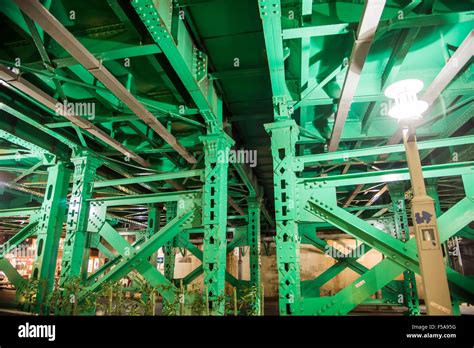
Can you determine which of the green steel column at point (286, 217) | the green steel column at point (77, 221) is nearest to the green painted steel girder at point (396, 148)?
the green steel column at point (286, 217)

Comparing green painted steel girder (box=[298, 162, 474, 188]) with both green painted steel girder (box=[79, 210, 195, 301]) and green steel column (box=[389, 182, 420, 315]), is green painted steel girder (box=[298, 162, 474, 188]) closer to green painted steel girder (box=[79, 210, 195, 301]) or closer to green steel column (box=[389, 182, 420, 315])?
green painted steel girder (box=[79, 210, 195, 301])

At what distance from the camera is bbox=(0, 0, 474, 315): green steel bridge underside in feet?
14.9

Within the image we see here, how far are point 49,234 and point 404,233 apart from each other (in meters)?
11.8

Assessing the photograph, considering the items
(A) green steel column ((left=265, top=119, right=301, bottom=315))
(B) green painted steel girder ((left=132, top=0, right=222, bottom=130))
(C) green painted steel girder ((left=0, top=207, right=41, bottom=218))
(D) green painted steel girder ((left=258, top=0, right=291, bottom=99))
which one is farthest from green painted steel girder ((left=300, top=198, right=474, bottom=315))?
(C) green painted steel girder ((left=0, top=207, right=41, bottom=218))

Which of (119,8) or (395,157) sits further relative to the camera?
(395,157)

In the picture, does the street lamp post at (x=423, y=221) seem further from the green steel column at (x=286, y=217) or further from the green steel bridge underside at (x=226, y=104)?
the green steel column at (x=286, y=217)

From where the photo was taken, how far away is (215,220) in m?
6.20

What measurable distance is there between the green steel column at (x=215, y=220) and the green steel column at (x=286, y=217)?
1443 millimetres

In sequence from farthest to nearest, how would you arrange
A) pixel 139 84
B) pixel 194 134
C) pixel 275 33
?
pixel 194 134 → pixel 139 84 → pixel 275 33

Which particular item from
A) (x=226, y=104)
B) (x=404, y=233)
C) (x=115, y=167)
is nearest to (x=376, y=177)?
(x=226, y=104)

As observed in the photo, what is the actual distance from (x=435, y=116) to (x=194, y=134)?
6585mm

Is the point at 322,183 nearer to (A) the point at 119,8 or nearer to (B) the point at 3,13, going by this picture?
(A) the point at 119,8
